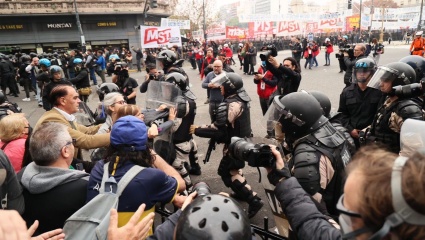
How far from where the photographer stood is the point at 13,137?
9.59 feet

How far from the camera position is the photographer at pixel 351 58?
23.0ft

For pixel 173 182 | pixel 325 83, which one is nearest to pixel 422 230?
pixel 173 182

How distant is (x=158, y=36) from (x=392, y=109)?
12.4m

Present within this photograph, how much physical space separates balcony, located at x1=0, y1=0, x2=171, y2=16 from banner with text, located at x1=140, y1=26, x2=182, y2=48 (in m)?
15.2

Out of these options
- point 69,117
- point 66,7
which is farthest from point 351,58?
point 66,7

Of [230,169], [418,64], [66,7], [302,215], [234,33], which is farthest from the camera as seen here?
[234,33]

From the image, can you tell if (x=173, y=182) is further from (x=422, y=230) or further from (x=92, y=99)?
(x=92, y=99)

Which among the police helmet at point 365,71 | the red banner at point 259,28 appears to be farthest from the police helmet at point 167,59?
the red banner at point 259,28

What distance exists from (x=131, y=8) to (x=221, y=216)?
29.7 meters

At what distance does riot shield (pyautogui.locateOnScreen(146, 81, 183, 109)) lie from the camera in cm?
398

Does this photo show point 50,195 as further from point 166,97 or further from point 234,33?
point 234,33

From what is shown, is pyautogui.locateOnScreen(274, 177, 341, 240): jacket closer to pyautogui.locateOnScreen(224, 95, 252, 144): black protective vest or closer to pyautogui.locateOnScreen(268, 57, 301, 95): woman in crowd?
pyautogui.locateOnScreen(224, 95, 252, 144): black protective vest

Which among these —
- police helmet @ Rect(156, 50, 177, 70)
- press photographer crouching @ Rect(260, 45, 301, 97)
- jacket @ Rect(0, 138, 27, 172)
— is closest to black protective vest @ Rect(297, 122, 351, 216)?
jacket @ Rect(0, 138, 27, 172)

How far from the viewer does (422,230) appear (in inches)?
36.1
